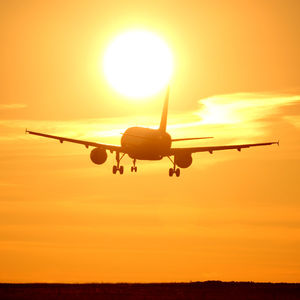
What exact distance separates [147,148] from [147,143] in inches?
28.6

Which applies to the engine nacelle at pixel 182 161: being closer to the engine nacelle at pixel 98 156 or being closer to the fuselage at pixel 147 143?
the fuselage at pixel 147 143

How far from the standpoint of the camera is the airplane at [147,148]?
148 metres

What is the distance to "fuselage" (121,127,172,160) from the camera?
147 metres
